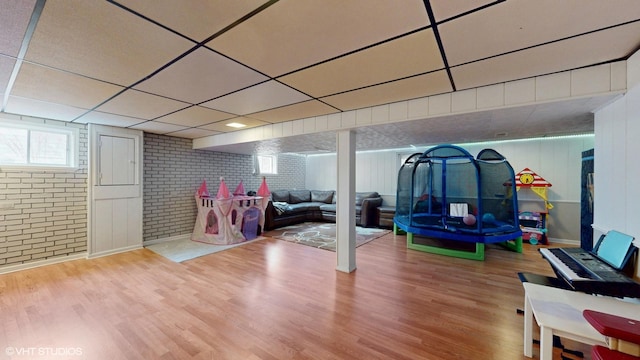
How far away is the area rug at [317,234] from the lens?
4.80 metres

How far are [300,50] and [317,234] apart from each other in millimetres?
4413

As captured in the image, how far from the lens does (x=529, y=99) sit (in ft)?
7.13

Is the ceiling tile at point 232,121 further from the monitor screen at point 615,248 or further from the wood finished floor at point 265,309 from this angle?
the monitor screen at point 615,248

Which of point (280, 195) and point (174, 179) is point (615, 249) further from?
point (280, 195)

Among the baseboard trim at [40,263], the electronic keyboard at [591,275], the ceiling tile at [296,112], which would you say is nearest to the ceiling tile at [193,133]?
the ceiling tile at [296,112]

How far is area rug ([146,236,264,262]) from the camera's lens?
4.01 metres

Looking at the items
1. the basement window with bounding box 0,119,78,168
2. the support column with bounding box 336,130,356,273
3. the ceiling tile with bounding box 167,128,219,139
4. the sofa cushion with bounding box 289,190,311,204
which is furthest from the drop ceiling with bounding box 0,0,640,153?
the sofa cushion with bounding box 289,190,311,204

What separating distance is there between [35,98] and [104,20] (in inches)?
93.3

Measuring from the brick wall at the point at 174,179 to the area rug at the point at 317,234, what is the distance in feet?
6.16

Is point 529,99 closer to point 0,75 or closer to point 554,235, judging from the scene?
point 554,235

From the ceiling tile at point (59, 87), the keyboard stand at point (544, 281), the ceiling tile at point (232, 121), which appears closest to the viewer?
the keyboard stand at point (544, 281)

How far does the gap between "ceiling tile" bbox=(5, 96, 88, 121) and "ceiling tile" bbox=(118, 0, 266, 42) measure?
2784mm

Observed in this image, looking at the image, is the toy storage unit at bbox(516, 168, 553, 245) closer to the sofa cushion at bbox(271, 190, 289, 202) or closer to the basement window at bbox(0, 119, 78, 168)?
the sofa cushion at bbox(271, 190, 289, 202)

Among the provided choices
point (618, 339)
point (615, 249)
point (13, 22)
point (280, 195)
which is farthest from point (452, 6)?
point (280, 195)
